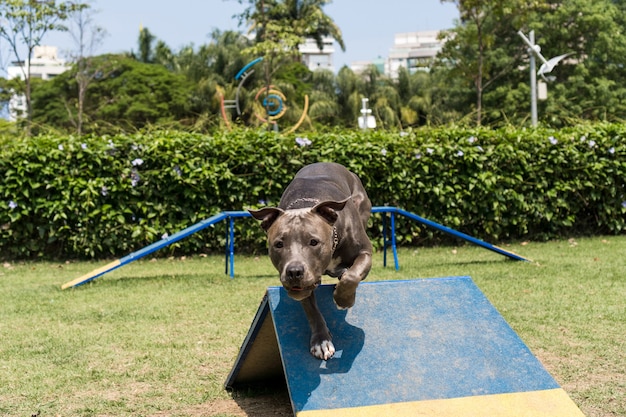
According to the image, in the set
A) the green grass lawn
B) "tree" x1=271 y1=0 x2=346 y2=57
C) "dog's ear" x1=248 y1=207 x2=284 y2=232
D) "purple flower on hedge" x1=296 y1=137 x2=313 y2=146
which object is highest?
"tree" x1=271 y1=0 x2=346 y2=57

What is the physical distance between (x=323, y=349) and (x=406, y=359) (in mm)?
519

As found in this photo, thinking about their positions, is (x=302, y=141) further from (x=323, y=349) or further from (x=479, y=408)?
(x=479, y=408)

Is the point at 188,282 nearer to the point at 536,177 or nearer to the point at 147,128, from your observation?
the point at 147,128

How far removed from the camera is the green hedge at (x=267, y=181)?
40.5 feet

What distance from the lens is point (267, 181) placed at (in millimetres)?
12633

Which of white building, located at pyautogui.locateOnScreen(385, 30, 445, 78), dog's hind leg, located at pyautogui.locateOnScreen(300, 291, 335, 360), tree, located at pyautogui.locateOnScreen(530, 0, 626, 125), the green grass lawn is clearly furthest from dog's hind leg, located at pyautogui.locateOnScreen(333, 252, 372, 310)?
white building, located at pyautogui.locateOnScreen(385, 30, 445, 78)

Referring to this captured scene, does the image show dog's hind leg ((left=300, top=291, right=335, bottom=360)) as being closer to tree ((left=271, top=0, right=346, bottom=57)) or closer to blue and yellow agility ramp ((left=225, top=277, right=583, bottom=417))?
blue and yellow agility ramp ((left=225, top=277, right=583, bottom=417))

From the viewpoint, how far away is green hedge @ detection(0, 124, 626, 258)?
12.4 metres

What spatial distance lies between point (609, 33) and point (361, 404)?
137ft

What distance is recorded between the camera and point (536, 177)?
13320 millimetres

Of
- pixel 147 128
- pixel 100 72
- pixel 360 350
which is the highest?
pixel 100 72

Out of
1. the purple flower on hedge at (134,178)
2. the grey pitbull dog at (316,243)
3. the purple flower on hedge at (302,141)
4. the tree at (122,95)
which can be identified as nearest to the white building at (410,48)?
the tree at (122,95)

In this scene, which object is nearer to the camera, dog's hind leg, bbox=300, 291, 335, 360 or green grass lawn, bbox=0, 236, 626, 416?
dog's hind leg, bbox=300, 291, 335, 360

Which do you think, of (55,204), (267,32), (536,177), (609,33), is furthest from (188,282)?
(609,33)
